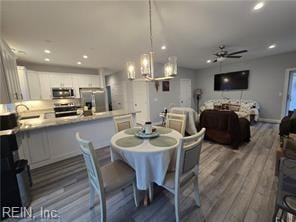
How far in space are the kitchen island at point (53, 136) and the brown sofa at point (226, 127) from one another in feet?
8.96

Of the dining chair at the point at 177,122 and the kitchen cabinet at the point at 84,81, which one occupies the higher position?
the kitchen cabinet at the point at 84,81

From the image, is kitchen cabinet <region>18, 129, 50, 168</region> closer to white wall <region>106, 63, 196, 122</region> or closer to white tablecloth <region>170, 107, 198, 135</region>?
white tablecloth <region>170, 107, 198, 135</region>

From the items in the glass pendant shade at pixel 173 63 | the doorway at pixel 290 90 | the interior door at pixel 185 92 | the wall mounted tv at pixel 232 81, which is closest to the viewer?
the glass pendant shade at pixel 173 63

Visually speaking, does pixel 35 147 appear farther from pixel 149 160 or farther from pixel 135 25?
pixel 135 25

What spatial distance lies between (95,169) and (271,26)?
13.7 feet

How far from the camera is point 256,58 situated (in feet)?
19.0

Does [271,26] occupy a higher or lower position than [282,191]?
higher

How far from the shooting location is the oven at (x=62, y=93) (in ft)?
16.5

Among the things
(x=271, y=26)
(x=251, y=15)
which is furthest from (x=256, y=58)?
(x=251, y=15)

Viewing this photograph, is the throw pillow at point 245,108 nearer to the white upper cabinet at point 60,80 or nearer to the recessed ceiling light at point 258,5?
the recessed ceiling light at point 258,5

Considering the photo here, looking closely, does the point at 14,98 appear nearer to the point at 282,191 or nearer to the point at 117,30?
the point at 117,30

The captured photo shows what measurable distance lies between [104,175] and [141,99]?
4545mm

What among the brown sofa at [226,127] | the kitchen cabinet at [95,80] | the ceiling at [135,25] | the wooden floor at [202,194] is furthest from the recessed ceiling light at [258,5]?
the kitchen cabinet at [95,80]

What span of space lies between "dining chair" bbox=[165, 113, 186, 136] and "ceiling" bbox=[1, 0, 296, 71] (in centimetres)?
176
